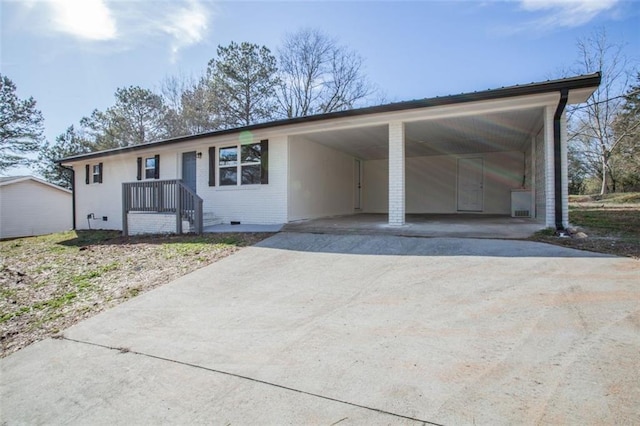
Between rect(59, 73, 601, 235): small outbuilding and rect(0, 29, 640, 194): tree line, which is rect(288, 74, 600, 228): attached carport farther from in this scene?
rect(0, 29, 640, 194): tree line

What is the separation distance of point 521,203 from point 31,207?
25320 millimetres

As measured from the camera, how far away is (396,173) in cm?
750

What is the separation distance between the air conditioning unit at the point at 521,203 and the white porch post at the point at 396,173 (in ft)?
16.7

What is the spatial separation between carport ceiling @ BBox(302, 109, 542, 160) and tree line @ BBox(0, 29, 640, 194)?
443 inches

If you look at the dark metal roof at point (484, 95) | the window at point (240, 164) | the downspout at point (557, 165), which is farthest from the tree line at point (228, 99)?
the downspout at point (557, 165)

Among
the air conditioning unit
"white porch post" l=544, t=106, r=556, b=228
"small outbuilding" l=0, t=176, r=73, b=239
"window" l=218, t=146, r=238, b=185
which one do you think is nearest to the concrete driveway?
"white porch post" l=544, t=106, r=556, b=228

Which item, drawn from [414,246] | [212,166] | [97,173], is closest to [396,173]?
[414,246]

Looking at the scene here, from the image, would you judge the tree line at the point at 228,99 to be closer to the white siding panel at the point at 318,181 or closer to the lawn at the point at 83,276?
the white siding panel at the point at 318,181

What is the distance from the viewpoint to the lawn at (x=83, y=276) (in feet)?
12.9

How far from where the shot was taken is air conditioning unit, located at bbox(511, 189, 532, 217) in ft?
33.5

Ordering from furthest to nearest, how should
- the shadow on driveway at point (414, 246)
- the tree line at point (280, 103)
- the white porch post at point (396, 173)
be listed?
the tree line at point (280, 103), the white porch post at point (396, 173), the shadow on driveway at point (414, 246)

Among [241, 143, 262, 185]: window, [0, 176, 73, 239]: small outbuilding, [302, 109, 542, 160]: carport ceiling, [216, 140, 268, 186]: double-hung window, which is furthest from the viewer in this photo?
[0, 176, 73, 239]: small outbuilding

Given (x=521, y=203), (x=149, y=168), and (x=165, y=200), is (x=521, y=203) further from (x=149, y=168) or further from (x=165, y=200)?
(x=149, y=168)

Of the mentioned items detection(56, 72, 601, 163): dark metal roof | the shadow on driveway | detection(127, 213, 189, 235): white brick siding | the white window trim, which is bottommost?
the shadow on driveway
